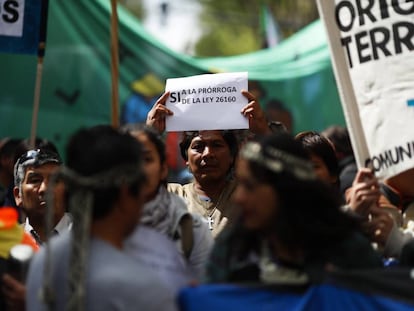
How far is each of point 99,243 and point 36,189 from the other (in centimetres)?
225

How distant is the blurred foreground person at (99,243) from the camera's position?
11.5 ft

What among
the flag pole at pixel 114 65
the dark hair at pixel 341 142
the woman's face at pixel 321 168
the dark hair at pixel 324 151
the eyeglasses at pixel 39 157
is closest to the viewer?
the woman's face at pixel 321 168

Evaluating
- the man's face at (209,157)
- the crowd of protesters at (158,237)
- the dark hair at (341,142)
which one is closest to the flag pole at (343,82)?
the crowd of protesters at (158,237)

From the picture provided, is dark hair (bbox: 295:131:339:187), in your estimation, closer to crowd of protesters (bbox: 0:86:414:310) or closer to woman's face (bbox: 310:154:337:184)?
woman's face (bbox: 310:154:337:184)

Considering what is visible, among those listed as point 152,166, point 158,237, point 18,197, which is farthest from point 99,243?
point 18,197

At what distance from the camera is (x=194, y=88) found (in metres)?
5.65

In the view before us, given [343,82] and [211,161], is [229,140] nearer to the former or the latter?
[211,161]

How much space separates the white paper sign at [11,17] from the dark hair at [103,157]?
3.22 metres

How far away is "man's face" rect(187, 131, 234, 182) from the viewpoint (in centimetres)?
571

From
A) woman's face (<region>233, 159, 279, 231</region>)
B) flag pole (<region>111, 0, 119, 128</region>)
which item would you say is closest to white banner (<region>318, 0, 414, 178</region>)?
woman's face (<region>233, 159, 279, 231</region>)

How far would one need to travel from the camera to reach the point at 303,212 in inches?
144

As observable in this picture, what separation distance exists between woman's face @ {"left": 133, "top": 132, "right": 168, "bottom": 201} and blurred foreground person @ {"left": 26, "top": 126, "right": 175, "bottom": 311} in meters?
0.51

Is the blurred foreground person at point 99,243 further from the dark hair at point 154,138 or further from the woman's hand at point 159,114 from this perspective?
the woman's hand at point 159,114

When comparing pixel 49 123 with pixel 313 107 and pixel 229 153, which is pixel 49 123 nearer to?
pixel 313 107
